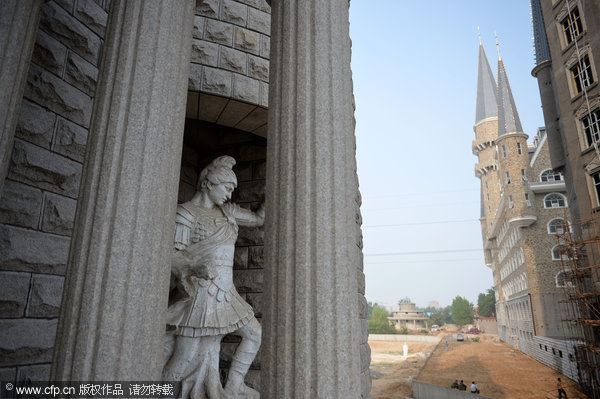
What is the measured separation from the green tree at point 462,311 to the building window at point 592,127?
259ft

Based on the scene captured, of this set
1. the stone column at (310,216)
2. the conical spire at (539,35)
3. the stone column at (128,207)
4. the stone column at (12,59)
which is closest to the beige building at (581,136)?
the conical spire at (539,35)

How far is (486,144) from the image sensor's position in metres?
65.2

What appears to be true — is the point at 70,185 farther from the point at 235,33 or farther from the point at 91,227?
the point at 235,33

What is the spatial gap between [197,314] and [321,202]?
76.3 inches

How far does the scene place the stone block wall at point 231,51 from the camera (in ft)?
17.4

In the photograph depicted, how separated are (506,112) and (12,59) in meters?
41.5

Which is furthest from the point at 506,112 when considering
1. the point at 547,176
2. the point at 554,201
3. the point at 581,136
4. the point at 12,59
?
the point at 12,59

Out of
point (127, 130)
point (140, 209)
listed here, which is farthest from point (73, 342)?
point (127, 130)

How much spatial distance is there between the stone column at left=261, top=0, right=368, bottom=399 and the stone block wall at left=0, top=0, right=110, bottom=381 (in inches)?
89.2

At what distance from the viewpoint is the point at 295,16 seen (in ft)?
10.3

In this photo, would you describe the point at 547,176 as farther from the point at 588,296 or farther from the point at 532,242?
the point at 588,296

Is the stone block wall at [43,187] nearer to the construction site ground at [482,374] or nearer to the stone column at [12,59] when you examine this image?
the stone column at [12,59]

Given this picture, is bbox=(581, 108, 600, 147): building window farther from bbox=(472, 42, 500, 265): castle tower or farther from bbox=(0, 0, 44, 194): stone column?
bbox=(472, 42, 500, 265): castle tower

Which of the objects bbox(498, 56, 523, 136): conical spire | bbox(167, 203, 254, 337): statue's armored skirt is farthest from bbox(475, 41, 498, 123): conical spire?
bbox(167, 203, 254, 337): statue's armored skirt
